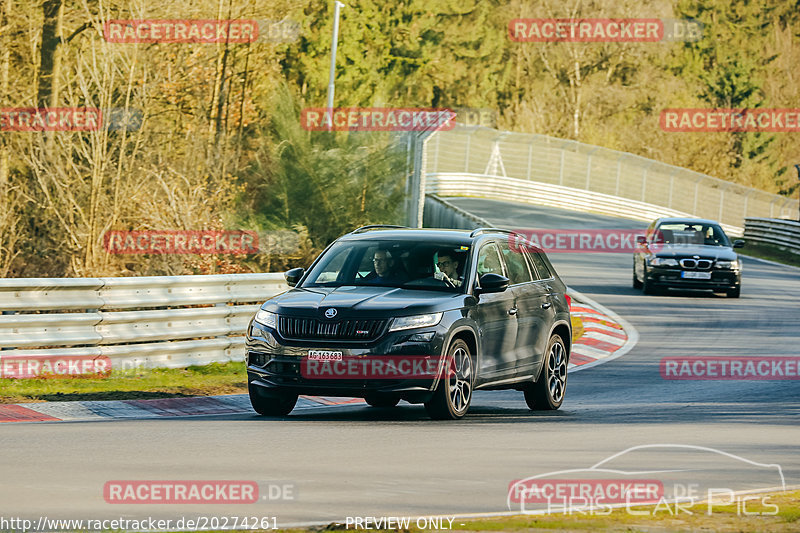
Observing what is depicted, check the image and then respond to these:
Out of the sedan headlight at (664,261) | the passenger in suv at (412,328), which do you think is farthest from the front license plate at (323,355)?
the sedan headlight at (664,261)

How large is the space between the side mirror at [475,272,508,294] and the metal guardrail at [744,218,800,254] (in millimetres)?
32367

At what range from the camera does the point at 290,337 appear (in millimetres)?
11258

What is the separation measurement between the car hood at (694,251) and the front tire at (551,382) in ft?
43.0

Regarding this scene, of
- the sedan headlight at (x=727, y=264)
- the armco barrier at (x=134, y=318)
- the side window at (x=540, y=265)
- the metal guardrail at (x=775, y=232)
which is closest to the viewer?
the armco barrier at (x=134, y=318)

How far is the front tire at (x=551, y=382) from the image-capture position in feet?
42.9

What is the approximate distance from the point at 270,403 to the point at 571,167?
50414 millimetres

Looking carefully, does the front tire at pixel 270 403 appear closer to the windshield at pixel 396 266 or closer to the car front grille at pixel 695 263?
the windshield at pixel 396 266

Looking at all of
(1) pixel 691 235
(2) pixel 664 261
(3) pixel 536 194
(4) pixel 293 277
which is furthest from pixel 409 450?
→ (3) pixel 536 194

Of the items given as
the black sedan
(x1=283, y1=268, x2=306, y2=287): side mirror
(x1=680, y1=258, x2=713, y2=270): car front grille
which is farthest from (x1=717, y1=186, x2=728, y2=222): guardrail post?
(x1=283, y1=268, x2=306, y2=287): side mirror

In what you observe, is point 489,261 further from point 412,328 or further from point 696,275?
point 696,275

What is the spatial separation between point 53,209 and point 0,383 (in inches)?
420

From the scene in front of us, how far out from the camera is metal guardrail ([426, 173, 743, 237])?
57812 millimetres

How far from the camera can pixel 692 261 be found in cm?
2609

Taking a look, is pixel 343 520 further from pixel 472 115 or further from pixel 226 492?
pixel 472 115
